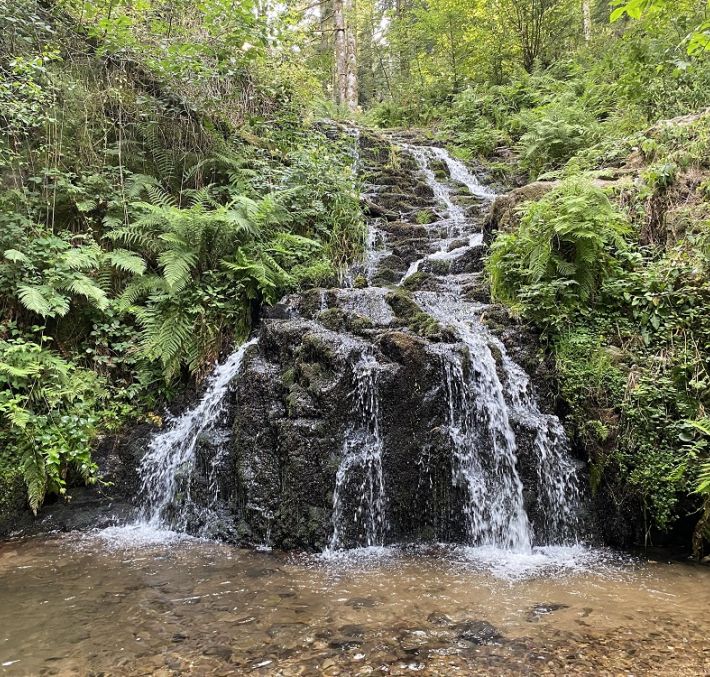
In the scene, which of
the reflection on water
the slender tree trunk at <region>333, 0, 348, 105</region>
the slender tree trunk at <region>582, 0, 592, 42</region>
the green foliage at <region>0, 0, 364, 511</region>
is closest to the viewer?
the reflection on water

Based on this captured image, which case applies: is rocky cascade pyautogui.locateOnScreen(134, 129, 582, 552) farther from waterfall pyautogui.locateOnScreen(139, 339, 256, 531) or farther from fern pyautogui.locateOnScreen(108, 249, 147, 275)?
fern pyautogui.locateOnScreen(108, 249, 147, 275)

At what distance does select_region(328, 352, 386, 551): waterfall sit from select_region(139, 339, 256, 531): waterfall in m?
1.45

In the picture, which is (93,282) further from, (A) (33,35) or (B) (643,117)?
(B) (643,117)

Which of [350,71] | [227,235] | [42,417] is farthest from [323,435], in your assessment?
[350,71]

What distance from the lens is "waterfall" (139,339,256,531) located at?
5.38 meters

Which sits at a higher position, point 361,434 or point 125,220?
point 125,220

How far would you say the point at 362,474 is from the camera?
5051 mm

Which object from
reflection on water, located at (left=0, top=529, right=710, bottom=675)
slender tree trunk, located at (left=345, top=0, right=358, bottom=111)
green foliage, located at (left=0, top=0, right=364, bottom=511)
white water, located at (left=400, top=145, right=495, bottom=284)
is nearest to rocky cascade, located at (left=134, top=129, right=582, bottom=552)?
reflection on water, located at (left=0, top=529, right=710, bottom=675)

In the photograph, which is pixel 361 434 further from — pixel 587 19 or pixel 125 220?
pixel 587 19

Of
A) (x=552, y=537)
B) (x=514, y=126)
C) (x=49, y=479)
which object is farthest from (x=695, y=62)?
(x=49, y=479)

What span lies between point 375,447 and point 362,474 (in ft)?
1.03

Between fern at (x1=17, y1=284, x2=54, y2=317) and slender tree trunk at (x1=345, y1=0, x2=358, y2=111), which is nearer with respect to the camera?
fern at (x1=17, y1=284, x2=54, y2=317)

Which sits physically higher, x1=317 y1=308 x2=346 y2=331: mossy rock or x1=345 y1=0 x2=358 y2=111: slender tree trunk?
x1=345 y1=0 x2=358 y2=111: slender tree trunk

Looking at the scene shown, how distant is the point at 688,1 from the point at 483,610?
428 inches
